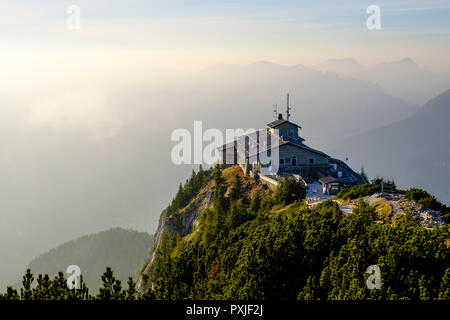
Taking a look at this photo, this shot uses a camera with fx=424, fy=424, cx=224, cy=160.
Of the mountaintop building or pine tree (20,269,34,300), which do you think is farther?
the mountaintop building

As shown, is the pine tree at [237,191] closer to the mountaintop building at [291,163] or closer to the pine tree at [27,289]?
the mountaintop building at [291,163]

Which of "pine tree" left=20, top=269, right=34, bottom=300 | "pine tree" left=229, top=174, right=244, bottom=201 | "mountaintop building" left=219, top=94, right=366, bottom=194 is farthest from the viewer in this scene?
"mountaintop building" left=219, top=94, right=366, bottom=194

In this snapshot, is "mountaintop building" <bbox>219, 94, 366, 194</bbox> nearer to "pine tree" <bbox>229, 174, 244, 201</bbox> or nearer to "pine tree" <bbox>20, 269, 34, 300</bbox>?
"pine tree" <bbox>229, 174, 244, 201</bbox>

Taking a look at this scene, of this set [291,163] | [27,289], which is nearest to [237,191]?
[291,163]

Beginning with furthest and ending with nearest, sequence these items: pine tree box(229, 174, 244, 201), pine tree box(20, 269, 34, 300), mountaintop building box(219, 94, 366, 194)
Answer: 1. mountaintop building box(219, 94, 366, 194)
2. pine tree box(229, 174, 244, 201)
3. pine tree box(20, 269, 34, 300)

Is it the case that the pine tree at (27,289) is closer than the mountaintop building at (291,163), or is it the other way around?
the pine tree at (27,289)

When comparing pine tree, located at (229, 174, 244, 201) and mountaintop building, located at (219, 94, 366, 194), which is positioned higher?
mountaintop building, located at (219, 94, 366, 194)

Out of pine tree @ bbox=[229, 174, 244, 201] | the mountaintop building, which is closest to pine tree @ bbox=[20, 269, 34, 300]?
pine tree @ bbox=[229, 174, 244, 201]

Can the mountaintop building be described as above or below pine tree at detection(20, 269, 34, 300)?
above

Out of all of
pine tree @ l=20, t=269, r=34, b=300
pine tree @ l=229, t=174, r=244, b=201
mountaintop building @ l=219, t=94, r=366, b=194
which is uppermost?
mountaintop building @ l=219, t=94, r=366, b=194

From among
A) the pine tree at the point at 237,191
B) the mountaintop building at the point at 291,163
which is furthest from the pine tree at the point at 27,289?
the mountaintop building at the point at 291,163
